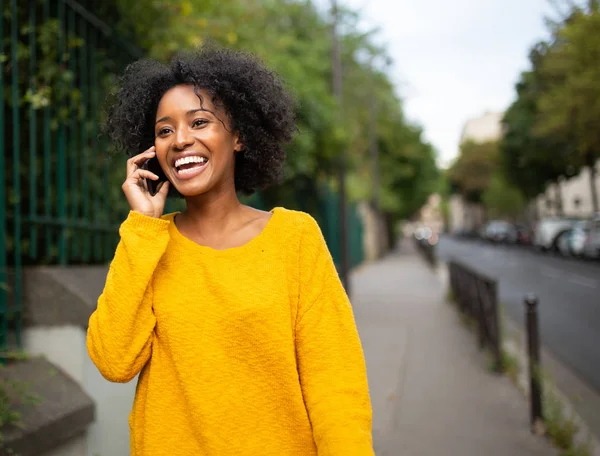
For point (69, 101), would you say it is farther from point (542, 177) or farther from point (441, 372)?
point (542, 177)

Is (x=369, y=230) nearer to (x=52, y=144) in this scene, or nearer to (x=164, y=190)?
(x=52, y=144)

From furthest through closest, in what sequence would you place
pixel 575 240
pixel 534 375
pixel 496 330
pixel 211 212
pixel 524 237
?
pixel 524 237
pixel 575 240
pixel 496 330
pixel 534 375
pixel 211 212

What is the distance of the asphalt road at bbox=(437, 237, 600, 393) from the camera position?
25.6ft

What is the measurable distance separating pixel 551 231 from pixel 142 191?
107ft

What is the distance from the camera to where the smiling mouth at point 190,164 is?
1857mm

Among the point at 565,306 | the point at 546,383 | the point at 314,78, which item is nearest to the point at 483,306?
the point at 546,383

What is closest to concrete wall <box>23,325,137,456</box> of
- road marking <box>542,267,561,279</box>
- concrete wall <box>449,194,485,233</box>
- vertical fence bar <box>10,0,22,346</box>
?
vertical fence bar <box>10,0,22,346</box>

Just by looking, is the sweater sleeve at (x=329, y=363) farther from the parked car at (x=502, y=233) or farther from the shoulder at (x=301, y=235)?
the parked car at (x=502, y=233)

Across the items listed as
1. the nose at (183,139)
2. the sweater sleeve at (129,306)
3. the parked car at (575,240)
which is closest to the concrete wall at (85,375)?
the sweater sleeve at (129,306)

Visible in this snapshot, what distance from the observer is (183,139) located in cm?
183

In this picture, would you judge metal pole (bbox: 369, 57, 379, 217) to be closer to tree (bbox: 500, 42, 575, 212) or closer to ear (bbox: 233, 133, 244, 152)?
tree (bbox: 500, 42, 575, 212)

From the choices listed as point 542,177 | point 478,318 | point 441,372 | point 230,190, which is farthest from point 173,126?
point 542,177

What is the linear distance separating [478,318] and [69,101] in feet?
18.8

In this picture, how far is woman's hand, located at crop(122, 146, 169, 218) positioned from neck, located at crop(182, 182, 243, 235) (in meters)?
0.09
